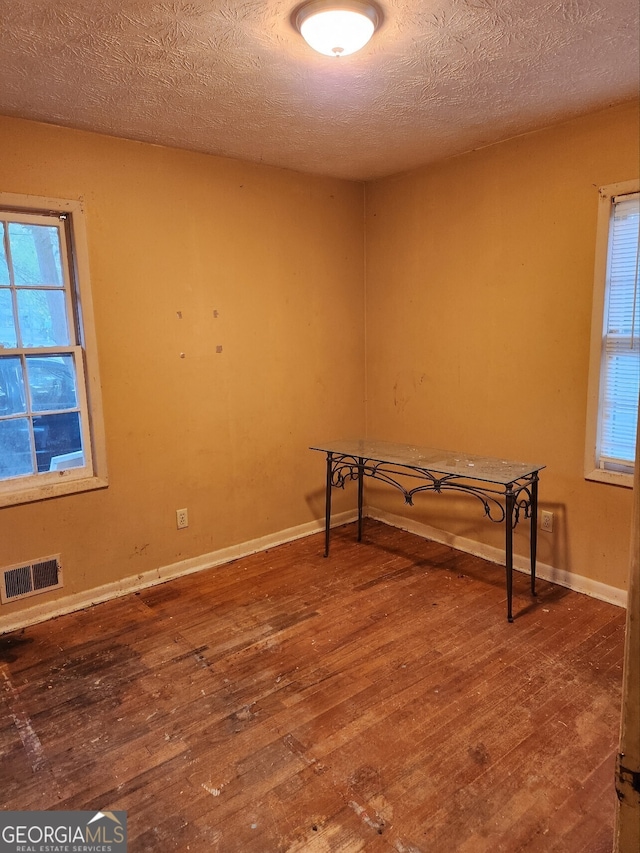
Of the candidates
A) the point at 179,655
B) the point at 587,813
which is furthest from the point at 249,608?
the point at 587,813

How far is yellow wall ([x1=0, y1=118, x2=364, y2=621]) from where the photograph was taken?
9.26 ft

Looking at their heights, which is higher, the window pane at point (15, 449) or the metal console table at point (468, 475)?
the window pane at point (15, 449)

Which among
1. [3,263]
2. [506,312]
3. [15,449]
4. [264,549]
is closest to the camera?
[3,263]

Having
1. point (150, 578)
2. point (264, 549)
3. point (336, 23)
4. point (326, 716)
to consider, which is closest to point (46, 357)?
point (150, 578)

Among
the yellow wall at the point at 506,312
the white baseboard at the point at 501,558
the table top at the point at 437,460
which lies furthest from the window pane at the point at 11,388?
the white baseboard at the point at 501,558

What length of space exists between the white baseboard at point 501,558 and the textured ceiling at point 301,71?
2.40 m

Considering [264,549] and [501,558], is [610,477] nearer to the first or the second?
[501,558]

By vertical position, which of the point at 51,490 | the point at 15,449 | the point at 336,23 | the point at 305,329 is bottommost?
the point at 51,490

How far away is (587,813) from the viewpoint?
1.65 metres

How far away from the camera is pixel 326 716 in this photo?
6.81ft

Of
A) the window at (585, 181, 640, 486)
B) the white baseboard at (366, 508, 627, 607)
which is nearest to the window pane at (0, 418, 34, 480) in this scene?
the white baseboard at (366, 508, 627, 607)

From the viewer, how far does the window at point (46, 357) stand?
2.65 metres

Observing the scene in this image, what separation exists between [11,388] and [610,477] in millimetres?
3085

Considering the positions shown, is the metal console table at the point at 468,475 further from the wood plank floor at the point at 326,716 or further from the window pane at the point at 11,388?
the window pane at the point at 11,388
